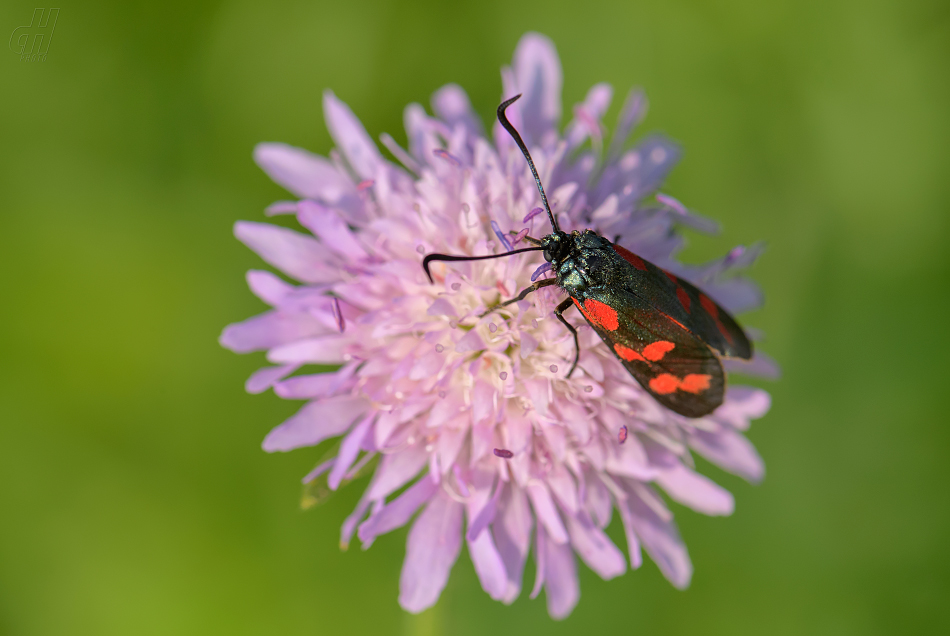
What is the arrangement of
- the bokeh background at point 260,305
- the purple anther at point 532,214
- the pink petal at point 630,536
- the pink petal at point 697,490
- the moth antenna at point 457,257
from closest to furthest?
the moth antenna at point 457,257 → the purple anther at point 532,214 → the pink petal at point 630,536 → the pink petal at point 697,490 → the bokeh background at point 260,305

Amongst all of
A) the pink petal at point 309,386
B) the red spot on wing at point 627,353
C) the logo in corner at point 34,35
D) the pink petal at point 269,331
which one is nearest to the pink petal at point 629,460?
the red spot on wing at point 627,353

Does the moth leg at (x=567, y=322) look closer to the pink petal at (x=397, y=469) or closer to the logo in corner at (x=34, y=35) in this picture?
the pink petal at (x=397, y=469)

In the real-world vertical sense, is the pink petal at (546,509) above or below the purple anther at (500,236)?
below

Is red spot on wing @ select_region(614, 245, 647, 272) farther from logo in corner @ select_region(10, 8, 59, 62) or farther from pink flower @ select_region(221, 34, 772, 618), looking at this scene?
logo in corner @ select_region(10, 8, 59, 62)

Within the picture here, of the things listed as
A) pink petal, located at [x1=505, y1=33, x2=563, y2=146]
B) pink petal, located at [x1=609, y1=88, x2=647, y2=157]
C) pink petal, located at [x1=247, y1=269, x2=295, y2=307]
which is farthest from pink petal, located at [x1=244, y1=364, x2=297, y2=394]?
pink petal, located at [x1=609, y1=88, x2=647, y2=157]

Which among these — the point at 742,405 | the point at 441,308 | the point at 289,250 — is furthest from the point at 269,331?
the point at 742,405

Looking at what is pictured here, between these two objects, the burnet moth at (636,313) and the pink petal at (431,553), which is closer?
the burnet moth at (636,313)

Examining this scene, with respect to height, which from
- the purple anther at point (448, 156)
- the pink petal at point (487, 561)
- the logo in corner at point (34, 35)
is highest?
the logo in corner at point (34, 35)

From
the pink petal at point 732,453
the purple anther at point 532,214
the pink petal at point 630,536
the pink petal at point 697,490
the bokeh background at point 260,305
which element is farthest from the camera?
the bokeh background at point 260,305

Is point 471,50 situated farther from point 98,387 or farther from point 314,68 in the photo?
point 98,387
